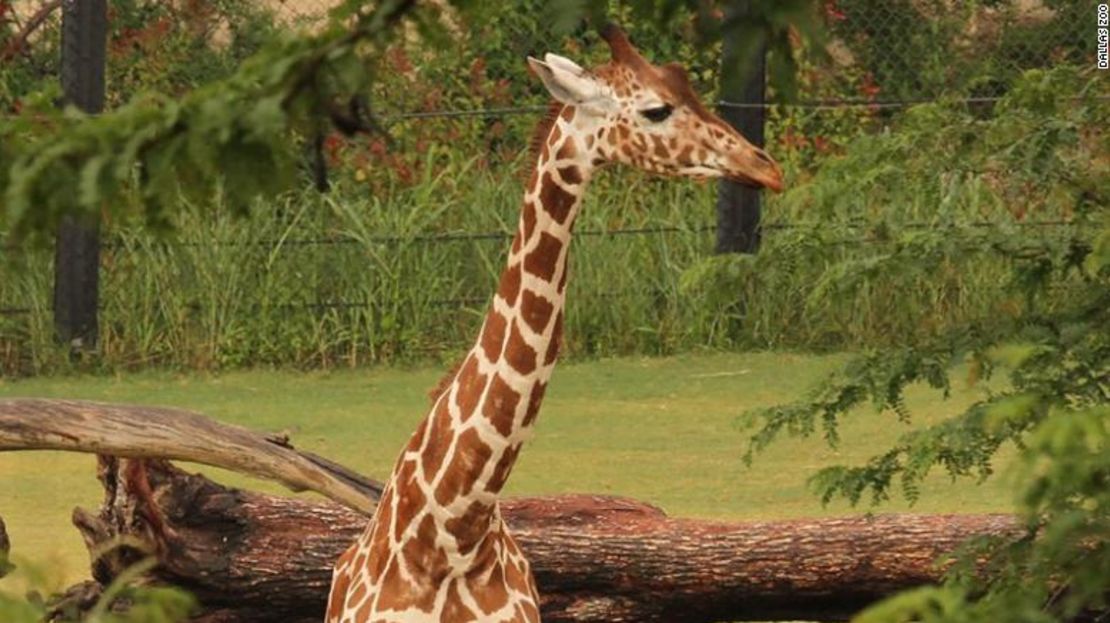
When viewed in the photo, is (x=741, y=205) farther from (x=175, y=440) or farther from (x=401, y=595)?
(x=401, y=595)

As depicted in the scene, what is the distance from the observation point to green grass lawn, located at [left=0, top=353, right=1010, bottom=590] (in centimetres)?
1030

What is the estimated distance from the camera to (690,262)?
13.5m

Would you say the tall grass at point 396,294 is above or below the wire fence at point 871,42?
below

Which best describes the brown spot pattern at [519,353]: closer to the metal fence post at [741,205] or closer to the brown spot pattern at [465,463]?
the brown spot pattern at [465,463]

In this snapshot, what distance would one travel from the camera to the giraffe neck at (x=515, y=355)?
→ 5418mm

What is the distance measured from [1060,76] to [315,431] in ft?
21.3

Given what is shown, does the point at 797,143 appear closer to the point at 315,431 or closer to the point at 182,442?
the point at 315,431

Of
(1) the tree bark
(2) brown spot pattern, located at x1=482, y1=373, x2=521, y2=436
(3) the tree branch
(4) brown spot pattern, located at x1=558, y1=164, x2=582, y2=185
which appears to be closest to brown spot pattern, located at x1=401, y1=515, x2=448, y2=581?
(2) brown spot pattern, located at x1=482, y1=373, x2=521, y2=436

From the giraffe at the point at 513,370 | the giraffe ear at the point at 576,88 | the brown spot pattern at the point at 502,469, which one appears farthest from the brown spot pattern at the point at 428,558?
the giraffe ear at the point at 576,88

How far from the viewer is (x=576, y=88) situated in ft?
17.7

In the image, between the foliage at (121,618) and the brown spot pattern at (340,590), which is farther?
the brown spot pattern at (340,590)

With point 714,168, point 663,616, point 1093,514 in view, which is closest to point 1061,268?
point 714,168

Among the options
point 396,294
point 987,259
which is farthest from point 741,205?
point 987,259

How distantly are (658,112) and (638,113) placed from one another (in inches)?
1.9
